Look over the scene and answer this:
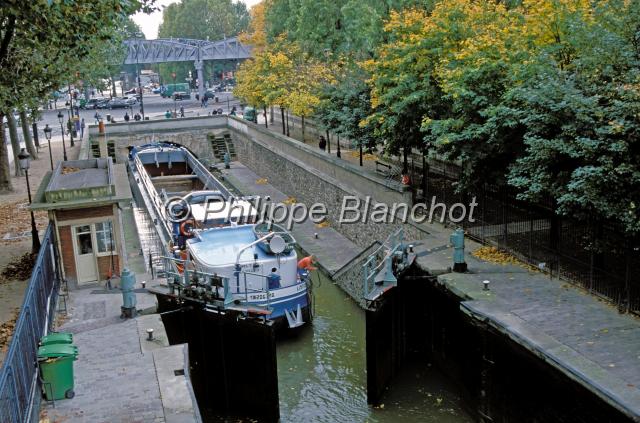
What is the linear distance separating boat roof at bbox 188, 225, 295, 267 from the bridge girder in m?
75.0

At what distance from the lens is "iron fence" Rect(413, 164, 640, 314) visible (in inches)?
629

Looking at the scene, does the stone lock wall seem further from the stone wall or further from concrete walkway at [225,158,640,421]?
concrete walkway at [225,158,640,421]

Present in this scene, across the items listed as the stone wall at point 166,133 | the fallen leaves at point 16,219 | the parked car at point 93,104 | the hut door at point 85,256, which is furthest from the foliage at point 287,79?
the parked car at point 93,104

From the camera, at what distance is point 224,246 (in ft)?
69.6

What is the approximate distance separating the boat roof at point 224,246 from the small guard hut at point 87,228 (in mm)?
2354

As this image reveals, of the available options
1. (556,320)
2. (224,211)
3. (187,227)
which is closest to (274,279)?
(187,227)

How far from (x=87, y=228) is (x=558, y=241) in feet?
43.6

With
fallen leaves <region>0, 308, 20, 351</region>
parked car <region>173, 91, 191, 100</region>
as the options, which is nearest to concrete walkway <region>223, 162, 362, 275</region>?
fallen leaves <region>0, 308, 20, 351</region>

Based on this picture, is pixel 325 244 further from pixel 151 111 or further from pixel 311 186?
pixel 151 111

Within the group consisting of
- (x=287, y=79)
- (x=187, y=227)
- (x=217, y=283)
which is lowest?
(x=217, y=283)

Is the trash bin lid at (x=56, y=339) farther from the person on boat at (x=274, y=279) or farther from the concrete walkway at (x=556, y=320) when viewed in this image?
the concrete walkway at (x=556, y=320)

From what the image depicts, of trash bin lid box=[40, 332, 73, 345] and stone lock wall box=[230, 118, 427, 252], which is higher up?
trash bin lid box=[40, 332, 73, 345]

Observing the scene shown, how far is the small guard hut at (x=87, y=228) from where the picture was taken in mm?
19344

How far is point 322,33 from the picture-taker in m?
43.1
